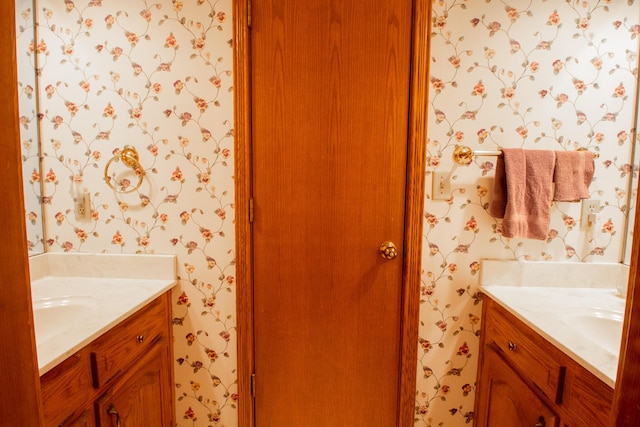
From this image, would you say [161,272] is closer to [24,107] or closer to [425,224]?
[24,107]

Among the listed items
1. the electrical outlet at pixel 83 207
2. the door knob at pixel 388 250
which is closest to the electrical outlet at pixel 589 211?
the door knob at pixel 388 250

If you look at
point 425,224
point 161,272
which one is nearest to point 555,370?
point 425,224

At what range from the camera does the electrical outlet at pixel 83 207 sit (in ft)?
4.52

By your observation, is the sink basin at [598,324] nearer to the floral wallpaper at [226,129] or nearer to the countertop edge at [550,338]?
the countertop edge at [550,338]

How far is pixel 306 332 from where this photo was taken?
56.8 inches

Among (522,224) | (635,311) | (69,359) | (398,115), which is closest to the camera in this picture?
(635,311)

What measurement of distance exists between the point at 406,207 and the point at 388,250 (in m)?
0.20

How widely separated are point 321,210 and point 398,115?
51 centimetres

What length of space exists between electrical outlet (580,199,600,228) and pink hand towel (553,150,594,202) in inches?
5.3

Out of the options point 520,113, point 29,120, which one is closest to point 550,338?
point 520,113

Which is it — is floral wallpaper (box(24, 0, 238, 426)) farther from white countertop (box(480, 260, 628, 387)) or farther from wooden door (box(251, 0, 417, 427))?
white countertop (box(480, 260, 628, 387))

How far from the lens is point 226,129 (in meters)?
1.35

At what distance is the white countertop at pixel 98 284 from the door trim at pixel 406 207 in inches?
13.0

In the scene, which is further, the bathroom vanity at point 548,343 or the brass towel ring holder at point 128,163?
the brass towel ring holder at point 128,163
